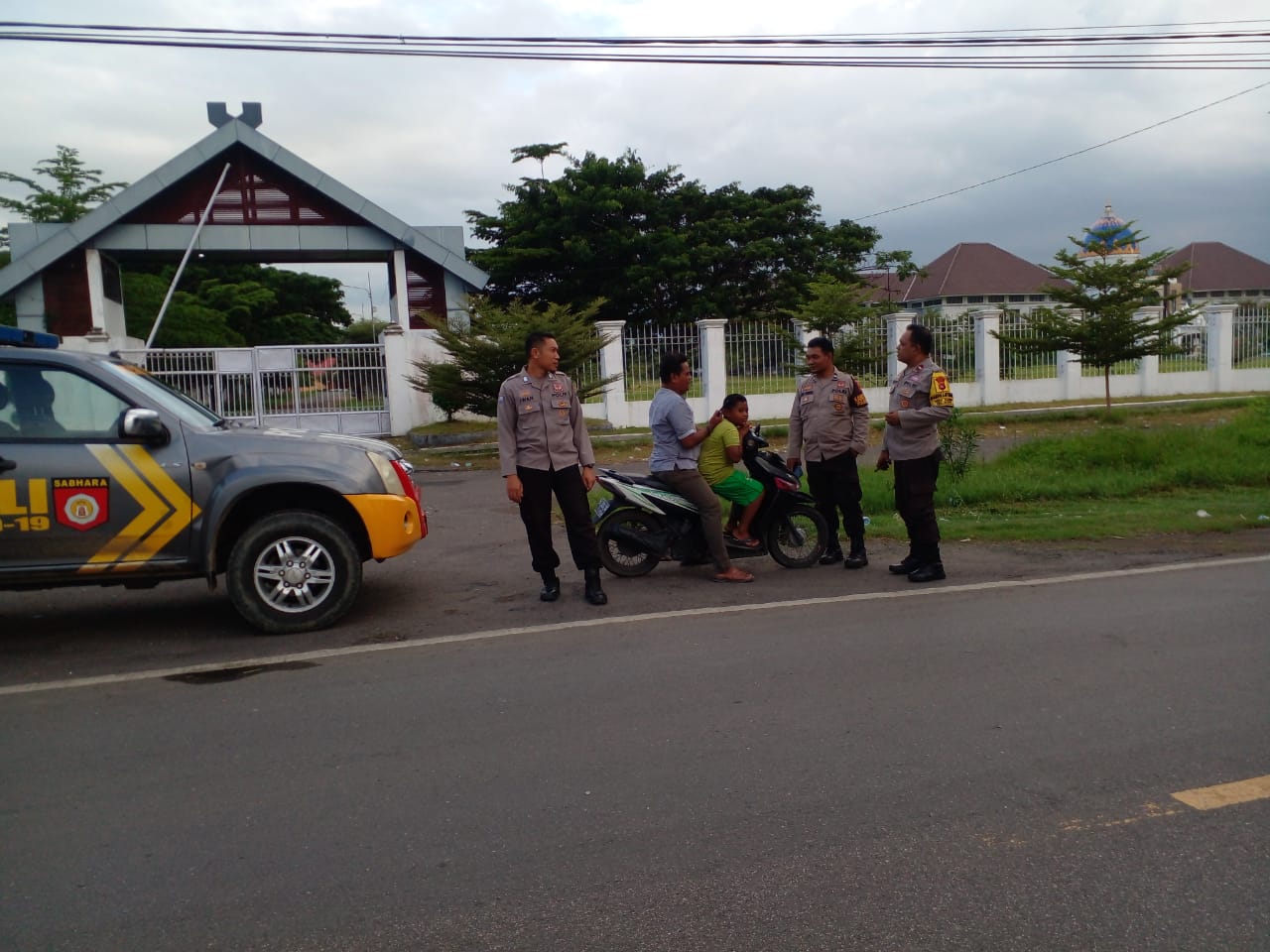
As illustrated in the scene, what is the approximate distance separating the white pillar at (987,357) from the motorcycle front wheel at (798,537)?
16367mm

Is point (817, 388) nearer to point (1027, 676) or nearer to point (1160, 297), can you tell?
point (1027, 676)

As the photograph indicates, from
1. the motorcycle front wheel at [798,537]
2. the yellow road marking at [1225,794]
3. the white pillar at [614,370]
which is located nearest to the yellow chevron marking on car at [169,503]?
the motorcycle front wheel at [798,537]

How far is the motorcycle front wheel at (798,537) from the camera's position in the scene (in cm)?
794

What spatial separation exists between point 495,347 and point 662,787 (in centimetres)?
1343

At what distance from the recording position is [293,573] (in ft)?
20.3

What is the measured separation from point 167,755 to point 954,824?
3156 mm

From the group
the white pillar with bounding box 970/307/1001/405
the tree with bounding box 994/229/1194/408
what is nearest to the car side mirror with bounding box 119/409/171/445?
the tree with bounding box 994/229/1194/408

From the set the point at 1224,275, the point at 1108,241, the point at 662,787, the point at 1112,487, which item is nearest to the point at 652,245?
the point at 1108,241

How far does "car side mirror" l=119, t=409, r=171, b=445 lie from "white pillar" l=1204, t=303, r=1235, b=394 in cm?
2513

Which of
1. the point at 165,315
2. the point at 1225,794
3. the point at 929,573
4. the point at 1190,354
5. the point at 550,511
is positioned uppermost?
the point at 165,315

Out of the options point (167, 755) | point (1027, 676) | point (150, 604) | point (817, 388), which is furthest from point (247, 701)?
point (817, 388)

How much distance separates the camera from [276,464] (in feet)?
20.2

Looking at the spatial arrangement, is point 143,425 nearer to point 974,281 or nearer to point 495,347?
point 495,347

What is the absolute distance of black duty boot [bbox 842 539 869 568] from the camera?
7.89 metres
